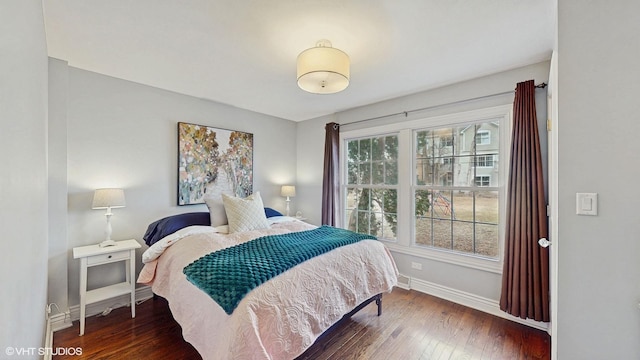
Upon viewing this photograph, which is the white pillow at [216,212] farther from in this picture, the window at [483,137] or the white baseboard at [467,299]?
the window at [483,137]

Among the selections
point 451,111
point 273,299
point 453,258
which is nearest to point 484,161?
point 451,111

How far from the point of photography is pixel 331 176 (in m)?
3.81

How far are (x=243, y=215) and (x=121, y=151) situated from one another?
147cm

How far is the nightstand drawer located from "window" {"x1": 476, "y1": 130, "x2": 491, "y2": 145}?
377 cm

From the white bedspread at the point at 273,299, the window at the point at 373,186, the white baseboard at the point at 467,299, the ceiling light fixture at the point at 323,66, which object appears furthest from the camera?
the window at the point at 373,186

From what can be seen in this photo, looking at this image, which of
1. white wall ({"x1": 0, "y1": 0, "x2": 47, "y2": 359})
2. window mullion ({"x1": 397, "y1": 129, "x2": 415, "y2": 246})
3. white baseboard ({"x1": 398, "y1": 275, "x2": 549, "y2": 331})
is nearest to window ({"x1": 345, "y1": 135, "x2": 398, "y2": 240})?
window mullion ({"x1": 397, "y1": 129, "x2": 415, "y2": 246})

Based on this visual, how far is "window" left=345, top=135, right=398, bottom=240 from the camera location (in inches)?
133

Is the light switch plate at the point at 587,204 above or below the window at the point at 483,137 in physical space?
below

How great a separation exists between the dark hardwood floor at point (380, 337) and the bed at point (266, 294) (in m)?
0.34

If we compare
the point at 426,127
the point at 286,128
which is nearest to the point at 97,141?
the point at 286,128

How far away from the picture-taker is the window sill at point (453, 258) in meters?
2.54

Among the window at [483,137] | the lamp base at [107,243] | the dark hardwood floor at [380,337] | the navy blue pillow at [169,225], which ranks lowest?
the dark hardwood floor at [380,337]

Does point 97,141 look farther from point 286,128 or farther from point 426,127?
point 426,127

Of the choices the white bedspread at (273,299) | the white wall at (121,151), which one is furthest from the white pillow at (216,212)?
the white wall at (121,151)
